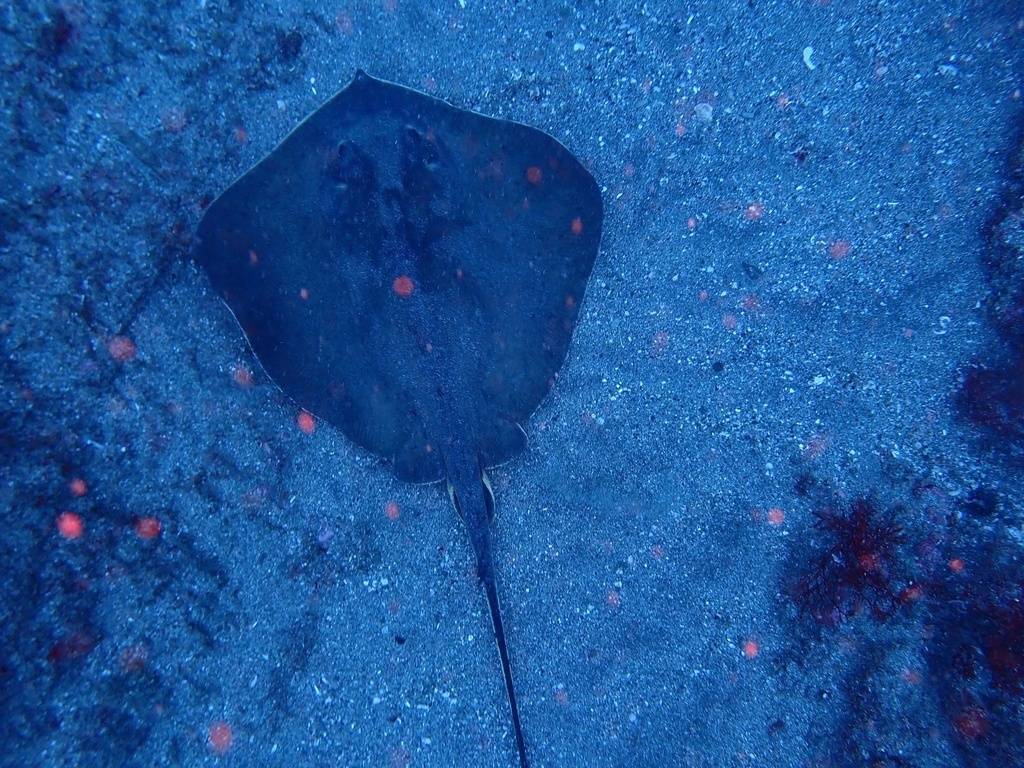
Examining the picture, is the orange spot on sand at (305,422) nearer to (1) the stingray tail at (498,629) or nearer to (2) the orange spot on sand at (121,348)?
(2) the orange spot on sand at (121,348)

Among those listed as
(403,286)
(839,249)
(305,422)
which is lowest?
(305,422)

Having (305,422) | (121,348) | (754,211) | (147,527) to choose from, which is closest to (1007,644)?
(754,211)

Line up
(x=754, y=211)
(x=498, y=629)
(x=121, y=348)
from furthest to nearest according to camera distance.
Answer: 1. (x=754, y=211)
2. (x=121, y=348)
3. (x=498, y=629)

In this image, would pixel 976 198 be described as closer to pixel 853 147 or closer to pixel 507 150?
pixel 853 147

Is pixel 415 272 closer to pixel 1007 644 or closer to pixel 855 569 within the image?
pixel 855 569

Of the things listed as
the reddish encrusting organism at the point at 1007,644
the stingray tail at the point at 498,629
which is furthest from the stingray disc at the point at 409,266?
the reddish encrusting organism at the point at 1007,644

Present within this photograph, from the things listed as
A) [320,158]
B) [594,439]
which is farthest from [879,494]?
[320,158]
